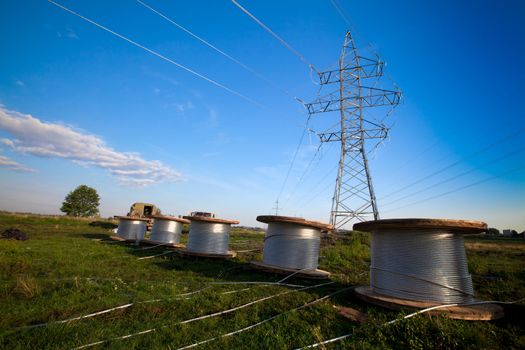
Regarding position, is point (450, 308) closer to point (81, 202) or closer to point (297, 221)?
point (297, 221)

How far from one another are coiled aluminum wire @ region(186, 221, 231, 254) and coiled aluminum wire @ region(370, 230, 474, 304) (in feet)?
17.5

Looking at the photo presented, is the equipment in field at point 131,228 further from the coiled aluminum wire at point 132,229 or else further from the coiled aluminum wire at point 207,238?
the coiled aluminum wire at point 207,238

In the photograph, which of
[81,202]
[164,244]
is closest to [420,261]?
[164,244]

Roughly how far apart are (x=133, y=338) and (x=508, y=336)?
13.0ft

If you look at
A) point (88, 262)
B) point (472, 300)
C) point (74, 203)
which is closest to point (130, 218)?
point (88, 262)

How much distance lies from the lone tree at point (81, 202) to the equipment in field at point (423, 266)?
76.8 meters

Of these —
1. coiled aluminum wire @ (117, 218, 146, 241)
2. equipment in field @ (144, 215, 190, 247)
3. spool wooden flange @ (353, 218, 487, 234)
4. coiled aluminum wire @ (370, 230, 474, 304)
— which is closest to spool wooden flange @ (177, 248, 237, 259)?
equipment in field @ (144, 215, 190, 247)

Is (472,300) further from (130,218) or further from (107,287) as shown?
(130,218)

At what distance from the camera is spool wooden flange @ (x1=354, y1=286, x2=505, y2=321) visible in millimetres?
3474

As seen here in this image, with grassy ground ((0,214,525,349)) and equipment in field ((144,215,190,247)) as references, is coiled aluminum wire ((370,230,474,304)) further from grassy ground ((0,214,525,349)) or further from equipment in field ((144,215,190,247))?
equipment in field ((144,215,190,247))

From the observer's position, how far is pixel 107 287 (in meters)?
4.62

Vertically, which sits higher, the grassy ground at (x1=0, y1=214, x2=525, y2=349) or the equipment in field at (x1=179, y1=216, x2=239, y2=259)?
the equipment in field at (x1=179, y1=216, x2=239, y2=259)

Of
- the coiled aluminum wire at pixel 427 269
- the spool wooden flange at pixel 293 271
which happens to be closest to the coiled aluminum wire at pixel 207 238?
the spool wooden flange at pixel 293 271

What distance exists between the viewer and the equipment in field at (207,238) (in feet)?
28.3
